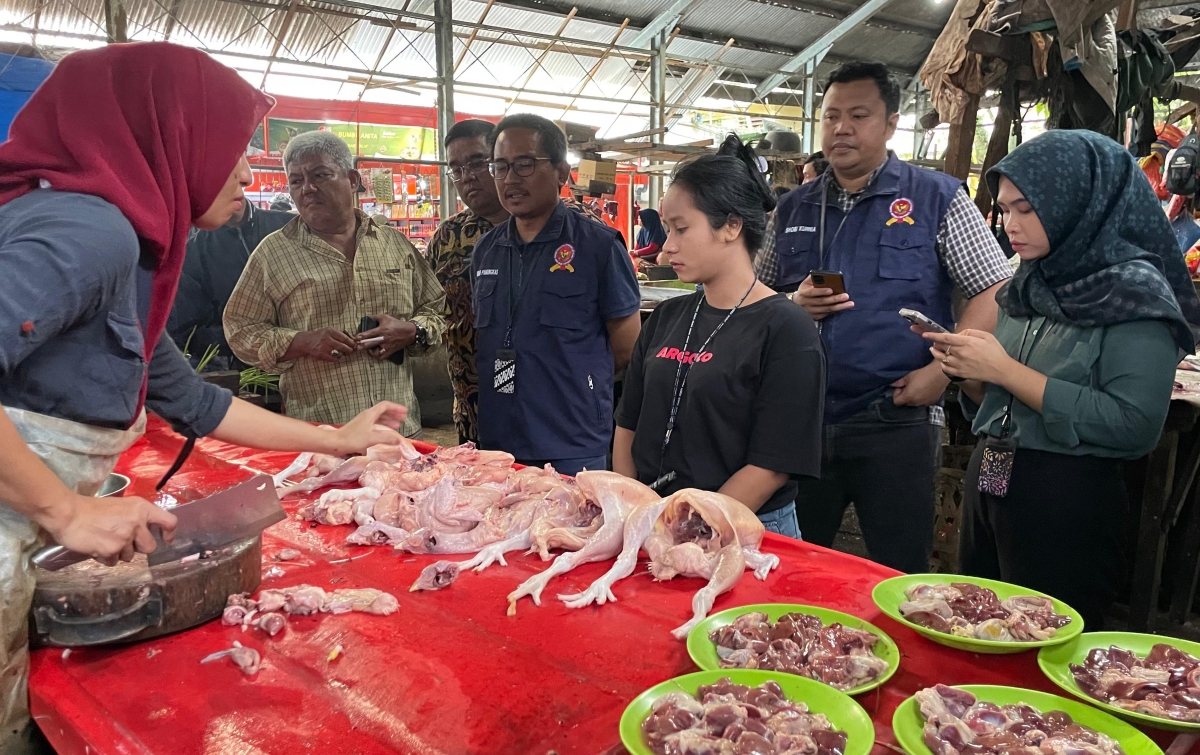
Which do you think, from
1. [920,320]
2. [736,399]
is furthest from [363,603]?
[920,320]

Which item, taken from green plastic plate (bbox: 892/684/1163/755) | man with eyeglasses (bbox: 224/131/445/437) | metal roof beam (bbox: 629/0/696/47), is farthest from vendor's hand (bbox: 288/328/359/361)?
metal roof beam (bbox: 629/0/696/47)

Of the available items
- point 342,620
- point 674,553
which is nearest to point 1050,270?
point 674,553

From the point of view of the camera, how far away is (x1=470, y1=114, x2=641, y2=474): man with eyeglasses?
3250 mm

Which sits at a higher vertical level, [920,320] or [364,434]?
[920,320]

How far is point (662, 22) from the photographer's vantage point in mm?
12430

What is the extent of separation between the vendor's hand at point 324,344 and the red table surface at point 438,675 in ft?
4.85

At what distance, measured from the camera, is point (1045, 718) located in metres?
1.23

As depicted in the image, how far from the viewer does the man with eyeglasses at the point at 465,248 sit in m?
3.84

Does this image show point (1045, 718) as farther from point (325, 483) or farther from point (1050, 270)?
point (325, 483)

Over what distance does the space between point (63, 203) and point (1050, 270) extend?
2.40m

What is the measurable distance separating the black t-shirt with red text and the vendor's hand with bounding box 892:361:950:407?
2.19 ft

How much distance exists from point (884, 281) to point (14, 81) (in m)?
5.64

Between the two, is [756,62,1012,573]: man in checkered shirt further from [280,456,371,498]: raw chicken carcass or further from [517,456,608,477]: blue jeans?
[280,456,371,498]: raw chicken carcass

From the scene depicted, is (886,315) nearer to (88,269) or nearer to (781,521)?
(781,521)
